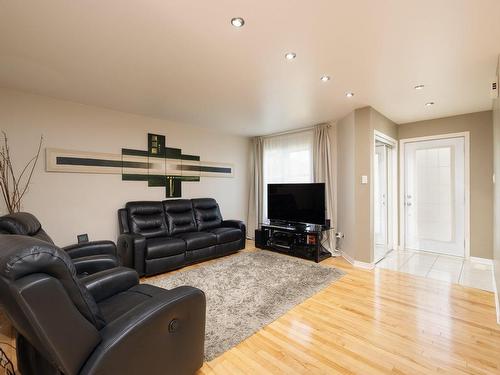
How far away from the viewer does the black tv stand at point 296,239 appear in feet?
13.6

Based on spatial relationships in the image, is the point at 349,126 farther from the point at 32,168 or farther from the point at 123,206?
the point at 32,168

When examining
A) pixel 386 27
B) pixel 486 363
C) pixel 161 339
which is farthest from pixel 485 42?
pixel 161 339

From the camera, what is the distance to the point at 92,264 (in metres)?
2.29

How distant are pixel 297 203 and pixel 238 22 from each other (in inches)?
135

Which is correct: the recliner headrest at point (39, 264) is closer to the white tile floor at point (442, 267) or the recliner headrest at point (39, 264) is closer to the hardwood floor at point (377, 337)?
the hardwood floor at point (377, 337)

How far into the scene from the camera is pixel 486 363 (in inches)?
69.5

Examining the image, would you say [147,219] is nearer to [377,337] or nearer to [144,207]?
[144,207]

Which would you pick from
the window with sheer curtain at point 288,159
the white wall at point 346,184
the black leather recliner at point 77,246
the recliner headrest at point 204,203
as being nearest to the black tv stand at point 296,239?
the white wall at point 346,184

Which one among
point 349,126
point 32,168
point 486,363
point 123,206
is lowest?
point 486,363

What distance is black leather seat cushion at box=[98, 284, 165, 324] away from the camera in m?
1.55

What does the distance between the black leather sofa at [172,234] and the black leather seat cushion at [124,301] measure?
1.52 metres

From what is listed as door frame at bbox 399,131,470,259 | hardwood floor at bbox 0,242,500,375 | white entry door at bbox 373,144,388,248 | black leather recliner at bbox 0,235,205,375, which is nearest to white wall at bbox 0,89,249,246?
hardwood floor at bbox 0,242,500,375

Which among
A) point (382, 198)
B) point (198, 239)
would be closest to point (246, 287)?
point (198, 239)

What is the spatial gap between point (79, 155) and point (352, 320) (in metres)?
4.05
